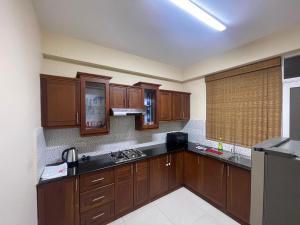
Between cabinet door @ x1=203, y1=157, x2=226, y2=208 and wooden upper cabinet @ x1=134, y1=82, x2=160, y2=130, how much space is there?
1145 mm

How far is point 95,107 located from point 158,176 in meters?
1.61

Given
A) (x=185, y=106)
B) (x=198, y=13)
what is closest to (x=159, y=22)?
(x=198, y=13)

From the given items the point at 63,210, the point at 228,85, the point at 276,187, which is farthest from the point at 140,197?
the point at 228,85

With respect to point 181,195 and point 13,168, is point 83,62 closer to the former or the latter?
point 13,168

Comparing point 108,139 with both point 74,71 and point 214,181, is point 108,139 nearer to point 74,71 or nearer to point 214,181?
point 74,71

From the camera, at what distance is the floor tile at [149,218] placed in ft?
6.48

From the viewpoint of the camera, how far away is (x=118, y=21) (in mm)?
1673

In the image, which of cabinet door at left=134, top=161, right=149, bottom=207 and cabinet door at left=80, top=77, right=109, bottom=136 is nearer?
cabinet door at left=80, top=77, right=109, bottom=136

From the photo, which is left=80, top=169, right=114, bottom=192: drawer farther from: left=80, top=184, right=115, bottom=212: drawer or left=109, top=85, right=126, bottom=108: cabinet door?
left=109, top=85, right=126, bottom=108: cabinet door

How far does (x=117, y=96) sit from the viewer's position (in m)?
2.24

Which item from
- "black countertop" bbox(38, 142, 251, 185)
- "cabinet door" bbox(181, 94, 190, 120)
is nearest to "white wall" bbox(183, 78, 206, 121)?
"cabinet door" bbox(181, 94, 190, 120)

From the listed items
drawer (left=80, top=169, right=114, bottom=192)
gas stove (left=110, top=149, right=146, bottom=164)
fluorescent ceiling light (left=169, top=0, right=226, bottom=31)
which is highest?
fluorescent ceiling light (left=169, top=0, right=226, bottom=31)

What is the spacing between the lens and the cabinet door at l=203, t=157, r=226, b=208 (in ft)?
7.19

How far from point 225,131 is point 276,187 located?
89.7 inches
